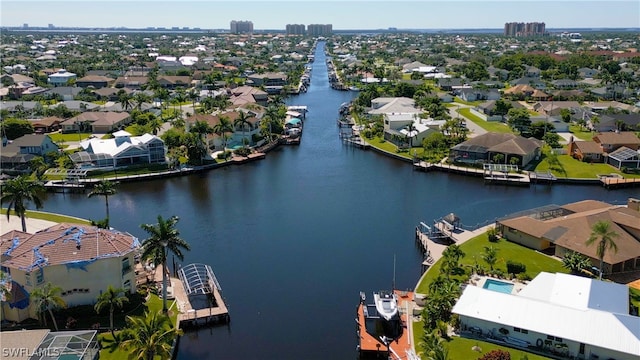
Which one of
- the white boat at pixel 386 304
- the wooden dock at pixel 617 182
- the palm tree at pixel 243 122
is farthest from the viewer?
the palm tree at pixel 243 122

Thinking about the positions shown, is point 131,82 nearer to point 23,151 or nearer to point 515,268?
point 23,151

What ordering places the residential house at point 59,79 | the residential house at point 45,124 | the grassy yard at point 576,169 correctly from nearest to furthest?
the grassy yard at point 576,169 < the residential house at point 45,124 < the residential house at point 59,79

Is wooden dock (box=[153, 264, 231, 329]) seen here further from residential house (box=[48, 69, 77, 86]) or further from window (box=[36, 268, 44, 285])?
residential house (box=[48, 69, 77, 86])

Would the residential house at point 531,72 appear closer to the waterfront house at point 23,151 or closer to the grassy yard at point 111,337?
the waterfront house at point 23,151

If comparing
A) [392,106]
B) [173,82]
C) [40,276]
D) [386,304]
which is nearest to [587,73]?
[392,106]

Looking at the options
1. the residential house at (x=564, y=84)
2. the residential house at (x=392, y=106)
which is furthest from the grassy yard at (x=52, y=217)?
the residential house at (x=564, y=84)

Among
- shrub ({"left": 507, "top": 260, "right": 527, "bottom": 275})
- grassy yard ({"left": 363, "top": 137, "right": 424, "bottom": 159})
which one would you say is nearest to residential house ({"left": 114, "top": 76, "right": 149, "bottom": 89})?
grassy yard ({"left": 363, "top": 137, "right": 424, "bottom": 159})
